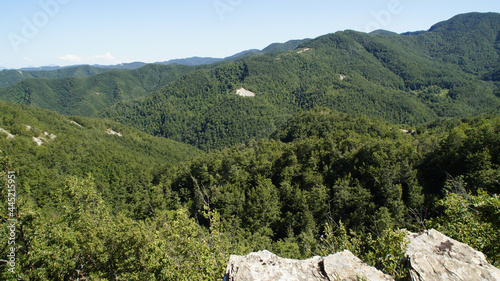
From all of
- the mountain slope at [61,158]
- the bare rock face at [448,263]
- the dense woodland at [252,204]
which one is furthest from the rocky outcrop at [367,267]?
the mountain slope at [61,158]

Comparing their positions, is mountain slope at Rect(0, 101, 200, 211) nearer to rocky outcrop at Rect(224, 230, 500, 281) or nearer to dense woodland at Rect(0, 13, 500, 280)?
dense woodland at Rect(0, 13, 500, 280)

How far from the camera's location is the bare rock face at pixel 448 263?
28.2ft

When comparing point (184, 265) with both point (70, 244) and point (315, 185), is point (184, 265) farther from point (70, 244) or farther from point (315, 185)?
point (315, 185)

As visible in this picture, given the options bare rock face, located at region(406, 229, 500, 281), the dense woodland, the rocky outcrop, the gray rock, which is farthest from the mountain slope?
bare rock face, located at region(406, 229, 500, 281)

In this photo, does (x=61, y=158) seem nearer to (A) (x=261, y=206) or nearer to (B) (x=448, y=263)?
(A) (x=261, y=206)

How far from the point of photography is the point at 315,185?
152ft

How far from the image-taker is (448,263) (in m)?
9.15

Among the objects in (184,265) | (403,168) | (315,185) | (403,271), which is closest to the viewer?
(403,271)

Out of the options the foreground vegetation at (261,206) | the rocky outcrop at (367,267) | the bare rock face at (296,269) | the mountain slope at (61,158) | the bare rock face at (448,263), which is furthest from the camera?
the mountain slope at (61,158)

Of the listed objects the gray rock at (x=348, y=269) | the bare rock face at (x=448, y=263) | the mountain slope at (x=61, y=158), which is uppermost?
the bare rock face at (x=448, y=263)

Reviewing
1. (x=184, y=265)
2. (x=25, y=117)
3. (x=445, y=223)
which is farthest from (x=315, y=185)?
(x=25, y=117)

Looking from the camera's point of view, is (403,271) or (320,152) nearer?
(403,271)

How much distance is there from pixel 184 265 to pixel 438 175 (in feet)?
153

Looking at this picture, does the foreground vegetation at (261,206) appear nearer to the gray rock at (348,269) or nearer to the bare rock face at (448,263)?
the bare rock face at (448,263)
